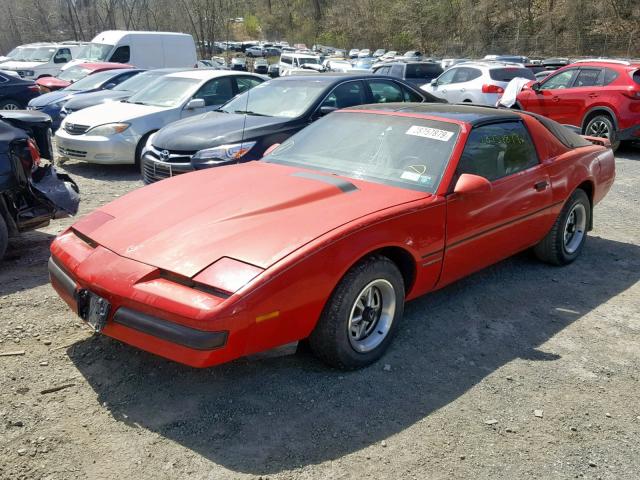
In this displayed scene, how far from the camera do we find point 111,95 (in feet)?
37.9

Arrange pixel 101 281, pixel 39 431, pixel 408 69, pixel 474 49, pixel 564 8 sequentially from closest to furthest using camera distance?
1. pixel 39 431
2. pixel 101 281
3. pixel 408 69
4. pixel 564 8
5. pixel 474 49

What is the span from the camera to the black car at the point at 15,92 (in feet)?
46.8

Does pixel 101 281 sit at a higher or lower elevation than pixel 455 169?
lower

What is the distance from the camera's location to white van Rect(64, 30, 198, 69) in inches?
734

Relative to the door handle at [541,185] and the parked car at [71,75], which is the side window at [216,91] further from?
the parked car at [71,75]

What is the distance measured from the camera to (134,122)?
903cm

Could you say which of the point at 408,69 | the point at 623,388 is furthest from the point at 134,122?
the point at 408,69

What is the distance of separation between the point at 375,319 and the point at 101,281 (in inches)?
62.5

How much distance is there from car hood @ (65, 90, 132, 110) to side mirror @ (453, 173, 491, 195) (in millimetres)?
8751

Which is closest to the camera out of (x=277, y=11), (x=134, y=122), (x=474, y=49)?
(x=134, y=122)

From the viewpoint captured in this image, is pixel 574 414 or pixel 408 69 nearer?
pixel 574 414

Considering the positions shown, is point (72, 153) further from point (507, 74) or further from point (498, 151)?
point (507, 74)

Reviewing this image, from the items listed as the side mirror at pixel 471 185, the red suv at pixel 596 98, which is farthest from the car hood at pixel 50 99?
the side mirror at pixel 471 185

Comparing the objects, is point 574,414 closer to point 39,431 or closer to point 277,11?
point 39,431
